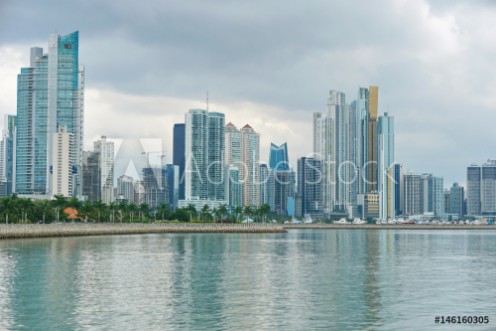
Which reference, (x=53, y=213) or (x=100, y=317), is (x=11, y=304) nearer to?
(x=100, y=317)

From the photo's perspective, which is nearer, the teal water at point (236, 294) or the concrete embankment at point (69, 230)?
the teal water at point (236, 294)

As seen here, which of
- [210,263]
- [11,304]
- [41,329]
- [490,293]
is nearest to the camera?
[41,329]

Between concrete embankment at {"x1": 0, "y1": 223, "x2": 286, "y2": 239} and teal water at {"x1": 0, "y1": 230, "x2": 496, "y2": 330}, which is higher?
concrete embankment at {"x1": 0, "y1": 223, "x2": 286, "y2": 239}

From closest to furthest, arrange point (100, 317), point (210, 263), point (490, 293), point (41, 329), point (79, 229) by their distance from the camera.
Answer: point (41, 329) → point (100, 317) → point (490, 293) → point (210, 263) → point (79, 229)

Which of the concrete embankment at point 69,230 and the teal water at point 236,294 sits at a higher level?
the concrete embankment at point 69,230

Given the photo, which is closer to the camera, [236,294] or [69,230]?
[236,294]

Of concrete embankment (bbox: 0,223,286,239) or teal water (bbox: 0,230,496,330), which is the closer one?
teal water (bbox: 0,230,496,330)

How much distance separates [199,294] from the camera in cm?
5128

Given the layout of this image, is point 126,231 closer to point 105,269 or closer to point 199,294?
point 105,269

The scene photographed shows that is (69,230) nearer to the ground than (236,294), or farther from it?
farther from it

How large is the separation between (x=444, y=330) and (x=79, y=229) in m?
132

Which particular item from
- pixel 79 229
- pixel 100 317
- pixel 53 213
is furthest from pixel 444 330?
pixel 53 213

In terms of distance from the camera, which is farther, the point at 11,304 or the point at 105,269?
the point at 105,269

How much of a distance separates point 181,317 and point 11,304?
12.0 meters
